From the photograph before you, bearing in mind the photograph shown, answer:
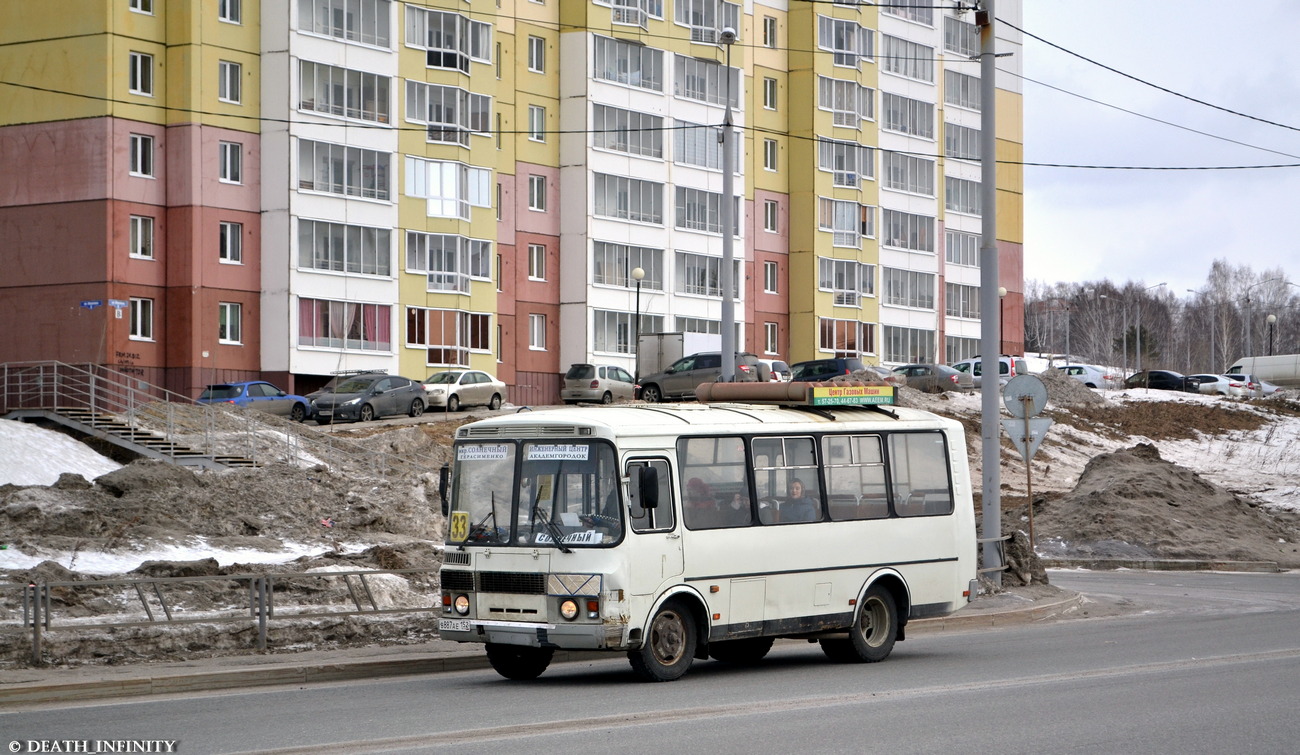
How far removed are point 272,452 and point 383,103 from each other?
2539cm

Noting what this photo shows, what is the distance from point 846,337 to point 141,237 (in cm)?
3740

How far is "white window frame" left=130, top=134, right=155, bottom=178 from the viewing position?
173ft

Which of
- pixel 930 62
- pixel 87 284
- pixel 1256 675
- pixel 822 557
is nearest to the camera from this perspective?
pixel 1256 675

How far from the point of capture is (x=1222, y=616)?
21078mm

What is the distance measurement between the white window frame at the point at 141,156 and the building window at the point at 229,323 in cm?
516

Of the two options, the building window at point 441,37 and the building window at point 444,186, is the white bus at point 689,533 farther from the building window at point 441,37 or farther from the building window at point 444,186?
the building window at point 441,37

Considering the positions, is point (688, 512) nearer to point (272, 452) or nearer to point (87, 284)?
point (272, 452)

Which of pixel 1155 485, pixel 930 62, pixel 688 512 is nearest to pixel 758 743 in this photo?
pixel 688 512

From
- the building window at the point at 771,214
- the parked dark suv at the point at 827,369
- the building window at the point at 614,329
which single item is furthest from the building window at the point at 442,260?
the building window at the point at 771,214

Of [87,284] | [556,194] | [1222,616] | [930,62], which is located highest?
[930,62]

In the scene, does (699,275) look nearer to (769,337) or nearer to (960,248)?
(769,337)

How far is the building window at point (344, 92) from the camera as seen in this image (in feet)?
184

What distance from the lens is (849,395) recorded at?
1666 centimetres

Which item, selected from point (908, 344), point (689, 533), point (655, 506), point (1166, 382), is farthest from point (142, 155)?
point (1166, 382)
